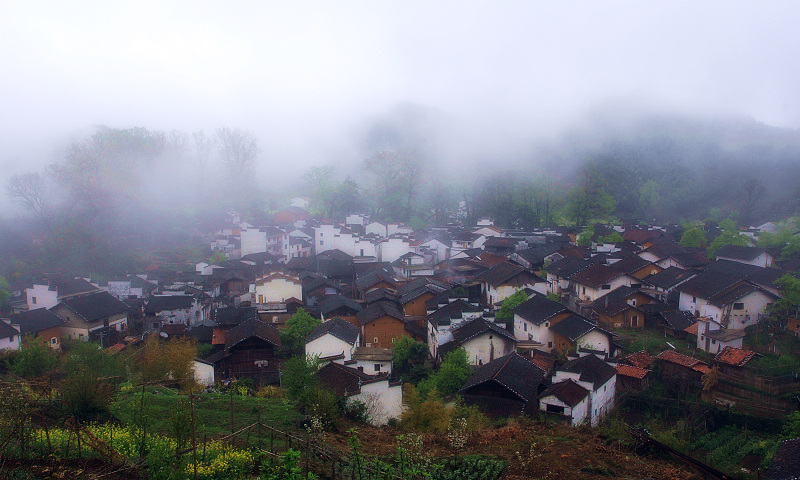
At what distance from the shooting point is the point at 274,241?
33.0m

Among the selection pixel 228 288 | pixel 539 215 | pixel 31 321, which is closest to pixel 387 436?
pixel 31 321

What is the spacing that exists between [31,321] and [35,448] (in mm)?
15156

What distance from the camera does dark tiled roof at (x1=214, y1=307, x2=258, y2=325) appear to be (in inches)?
731

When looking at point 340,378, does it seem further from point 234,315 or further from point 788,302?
point 788,302

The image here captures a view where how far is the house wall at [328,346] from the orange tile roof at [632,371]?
7794 millimetres

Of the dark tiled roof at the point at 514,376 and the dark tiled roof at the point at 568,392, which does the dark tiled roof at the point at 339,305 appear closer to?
the dark tiled roof at the point at 514,376

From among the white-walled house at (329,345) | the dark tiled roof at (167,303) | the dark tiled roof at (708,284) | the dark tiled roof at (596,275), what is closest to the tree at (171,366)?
the white-walled house at (329,345)

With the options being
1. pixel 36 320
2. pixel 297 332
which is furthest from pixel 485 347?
pixel 36 320

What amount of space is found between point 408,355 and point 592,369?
5721mm

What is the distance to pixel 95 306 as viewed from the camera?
65.6 feet

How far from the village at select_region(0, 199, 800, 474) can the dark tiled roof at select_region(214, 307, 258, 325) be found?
0.08 metres

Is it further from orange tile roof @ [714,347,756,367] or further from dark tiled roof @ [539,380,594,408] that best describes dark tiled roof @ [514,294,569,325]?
dark tiled roof @ [539,380,594,408]

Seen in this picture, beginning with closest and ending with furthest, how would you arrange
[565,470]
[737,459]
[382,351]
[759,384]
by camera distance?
[565,470] → [737,459] → [759,384] → [382,351]

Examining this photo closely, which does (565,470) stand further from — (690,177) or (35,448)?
(690,177)
